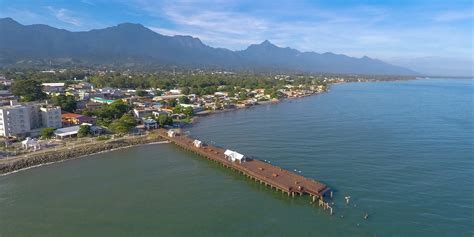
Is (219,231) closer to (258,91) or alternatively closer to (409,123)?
(409,123)

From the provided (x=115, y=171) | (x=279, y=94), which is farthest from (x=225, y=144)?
(x=279, y=94)

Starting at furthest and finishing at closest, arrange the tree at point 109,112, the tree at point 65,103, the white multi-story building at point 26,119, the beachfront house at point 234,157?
the tree at point 65,103
the tree at point 109,112
the white multi-story building at point 26,119
the beachfront house at point 234,157

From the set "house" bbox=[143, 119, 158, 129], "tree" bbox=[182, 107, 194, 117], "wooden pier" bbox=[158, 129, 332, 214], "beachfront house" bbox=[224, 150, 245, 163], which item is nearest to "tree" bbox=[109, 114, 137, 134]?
"house" bbox=[143, 119, 158, 129]

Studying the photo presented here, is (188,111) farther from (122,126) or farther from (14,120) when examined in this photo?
(14,120)

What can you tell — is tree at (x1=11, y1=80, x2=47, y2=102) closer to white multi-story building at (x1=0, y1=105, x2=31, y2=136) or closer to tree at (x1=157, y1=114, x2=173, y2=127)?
white multi-story building at (x1=0, y1=105, x2=31, y2=136)

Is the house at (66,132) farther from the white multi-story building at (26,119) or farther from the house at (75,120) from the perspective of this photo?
the house at (75,120)

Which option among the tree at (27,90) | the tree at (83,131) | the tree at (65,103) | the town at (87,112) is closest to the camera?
the town at (87,112)

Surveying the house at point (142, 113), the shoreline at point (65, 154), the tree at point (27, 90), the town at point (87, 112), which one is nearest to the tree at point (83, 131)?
the town at point (87, 112)
